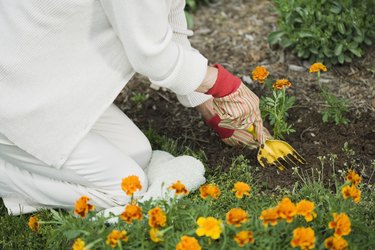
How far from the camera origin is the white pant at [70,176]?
8.34 ft

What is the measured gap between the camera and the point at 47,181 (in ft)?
8.59

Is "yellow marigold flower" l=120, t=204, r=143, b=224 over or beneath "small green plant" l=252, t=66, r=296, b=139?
over

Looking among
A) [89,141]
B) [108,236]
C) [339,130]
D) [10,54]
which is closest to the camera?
[108,236]

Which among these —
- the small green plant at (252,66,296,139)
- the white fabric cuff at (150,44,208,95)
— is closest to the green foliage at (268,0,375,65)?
the small green plant at (252,66,296,139)

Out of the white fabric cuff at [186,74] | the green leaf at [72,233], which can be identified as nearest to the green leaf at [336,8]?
the white fabric cuff at [186,74]

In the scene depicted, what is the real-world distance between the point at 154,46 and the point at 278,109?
797mm

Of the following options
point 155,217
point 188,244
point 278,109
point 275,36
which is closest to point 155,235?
point 155,217

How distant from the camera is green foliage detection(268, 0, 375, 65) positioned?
333cm

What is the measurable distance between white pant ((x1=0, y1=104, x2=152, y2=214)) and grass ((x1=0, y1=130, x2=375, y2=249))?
0.08m

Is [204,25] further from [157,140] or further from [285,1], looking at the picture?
[157,140]

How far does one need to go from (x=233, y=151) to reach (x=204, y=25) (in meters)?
1.31

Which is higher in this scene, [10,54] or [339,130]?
[10,54]

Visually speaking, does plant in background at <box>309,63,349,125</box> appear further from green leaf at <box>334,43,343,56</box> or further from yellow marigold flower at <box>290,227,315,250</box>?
yellow marigold flower at <box>290,227,315,250</box>

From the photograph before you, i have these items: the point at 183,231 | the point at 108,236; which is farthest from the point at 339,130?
the point at 108,236
